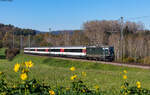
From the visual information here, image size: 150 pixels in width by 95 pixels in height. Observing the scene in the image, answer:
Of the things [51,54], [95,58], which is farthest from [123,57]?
[51,54]

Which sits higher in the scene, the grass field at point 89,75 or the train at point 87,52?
the train at point 87,52

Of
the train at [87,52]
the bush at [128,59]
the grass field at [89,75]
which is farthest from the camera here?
the bush at [128,59]

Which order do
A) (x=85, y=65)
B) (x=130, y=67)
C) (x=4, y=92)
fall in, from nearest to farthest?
(x=4, y=92), (x=130, y=67), (x=85, y=65)

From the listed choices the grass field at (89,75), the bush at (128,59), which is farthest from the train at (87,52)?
the grass field at (89,75)

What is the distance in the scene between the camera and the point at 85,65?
38.1 meters

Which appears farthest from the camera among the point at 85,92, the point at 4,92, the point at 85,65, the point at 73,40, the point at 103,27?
the point at 103,27

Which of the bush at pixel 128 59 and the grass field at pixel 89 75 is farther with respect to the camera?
the bush at pixel 128 59

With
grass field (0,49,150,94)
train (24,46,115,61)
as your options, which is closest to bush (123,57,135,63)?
train (24,46,115,61)

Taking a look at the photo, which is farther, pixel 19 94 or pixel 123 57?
pixel 123 57

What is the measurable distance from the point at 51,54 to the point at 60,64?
1544cm

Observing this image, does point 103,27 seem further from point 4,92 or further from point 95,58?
point 4,92

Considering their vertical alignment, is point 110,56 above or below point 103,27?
below

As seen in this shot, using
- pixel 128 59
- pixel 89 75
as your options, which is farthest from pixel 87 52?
pixel 89 75

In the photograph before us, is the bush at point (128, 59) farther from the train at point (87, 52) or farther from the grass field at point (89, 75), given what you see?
the grass field at point (89, 75)
